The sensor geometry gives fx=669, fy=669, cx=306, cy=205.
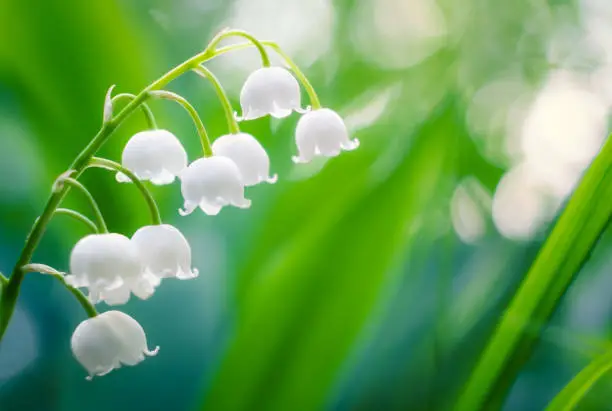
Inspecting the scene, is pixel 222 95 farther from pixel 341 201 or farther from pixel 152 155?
→ pixel 341 201

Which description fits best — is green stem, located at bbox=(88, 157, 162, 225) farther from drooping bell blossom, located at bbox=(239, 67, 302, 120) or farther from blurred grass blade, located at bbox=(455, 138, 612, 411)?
blurred grass blade, located at bbox=(455, 138, 612, 411)

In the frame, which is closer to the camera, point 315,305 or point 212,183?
point 212,183

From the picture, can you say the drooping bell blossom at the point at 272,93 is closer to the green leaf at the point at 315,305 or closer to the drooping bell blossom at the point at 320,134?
the drooping bell blossom at the point at 320,134

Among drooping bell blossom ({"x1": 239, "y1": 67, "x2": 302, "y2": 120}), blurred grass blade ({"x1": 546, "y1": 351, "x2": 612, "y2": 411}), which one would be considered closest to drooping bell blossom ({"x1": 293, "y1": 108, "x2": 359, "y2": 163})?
drooping bell blossom ({"x1": 239, "y1": 67, "x2": 302, "y2": 120})

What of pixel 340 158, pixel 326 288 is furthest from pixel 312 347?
pixel 340 158

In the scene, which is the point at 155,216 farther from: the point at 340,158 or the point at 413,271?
the point at 413,271

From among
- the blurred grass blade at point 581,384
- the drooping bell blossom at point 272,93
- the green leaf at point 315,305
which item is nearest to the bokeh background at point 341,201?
the green leaf at point 315,305

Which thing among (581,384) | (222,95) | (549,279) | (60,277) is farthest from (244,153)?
(581,384)
